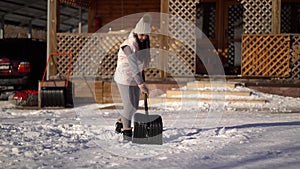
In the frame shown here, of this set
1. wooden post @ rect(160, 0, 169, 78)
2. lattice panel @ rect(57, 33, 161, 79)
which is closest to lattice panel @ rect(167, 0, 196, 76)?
wooden post @ rect(160, 0, 169, 78)

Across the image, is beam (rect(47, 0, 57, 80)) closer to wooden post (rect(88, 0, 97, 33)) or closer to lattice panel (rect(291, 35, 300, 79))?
wooden post (rect(88, 0, 97, 33))

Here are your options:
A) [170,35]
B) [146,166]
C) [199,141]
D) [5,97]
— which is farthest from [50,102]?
[146,166]

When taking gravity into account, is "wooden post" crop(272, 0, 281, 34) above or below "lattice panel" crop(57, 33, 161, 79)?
above

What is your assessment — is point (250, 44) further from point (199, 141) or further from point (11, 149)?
point (11, 149)

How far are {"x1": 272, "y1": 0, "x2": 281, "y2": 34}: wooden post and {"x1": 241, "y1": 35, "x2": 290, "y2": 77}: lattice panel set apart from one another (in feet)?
0.66

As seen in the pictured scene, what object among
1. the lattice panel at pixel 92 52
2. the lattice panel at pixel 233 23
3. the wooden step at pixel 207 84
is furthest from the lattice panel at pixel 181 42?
the lattice panel at pixel 233 23

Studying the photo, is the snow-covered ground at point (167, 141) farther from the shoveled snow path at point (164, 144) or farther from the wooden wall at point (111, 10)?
the wooden wall at point (111, 10)

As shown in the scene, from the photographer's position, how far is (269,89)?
432 inches

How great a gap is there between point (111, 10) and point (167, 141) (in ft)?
36.4

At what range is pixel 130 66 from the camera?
5738mm

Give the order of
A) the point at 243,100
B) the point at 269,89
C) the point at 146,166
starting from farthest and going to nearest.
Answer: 1. the point at 269,89
2. the point at 243,100
3. the point at 146,166

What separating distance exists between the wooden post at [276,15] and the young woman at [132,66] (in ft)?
21.5

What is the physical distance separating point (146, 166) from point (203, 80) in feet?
24.0

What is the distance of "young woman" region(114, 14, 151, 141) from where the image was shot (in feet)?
18.5
